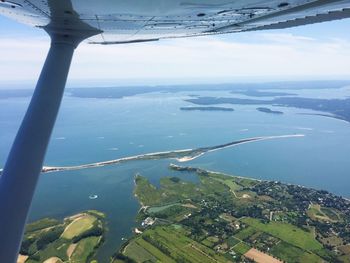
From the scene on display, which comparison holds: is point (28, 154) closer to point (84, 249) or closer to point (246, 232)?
point (84, 249)

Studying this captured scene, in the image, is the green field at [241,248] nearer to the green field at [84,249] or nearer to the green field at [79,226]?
the green field at [84,249]

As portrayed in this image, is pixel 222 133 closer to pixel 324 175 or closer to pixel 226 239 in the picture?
pixel 324 175

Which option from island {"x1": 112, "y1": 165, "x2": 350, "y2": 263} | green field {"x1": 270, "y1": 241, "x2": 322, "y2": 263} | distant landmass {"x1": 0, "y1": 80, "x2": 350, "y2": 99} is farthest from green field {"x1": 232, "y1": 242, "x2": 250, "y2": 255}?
distant landmass {"x1": 0, "y1": 80, "x2": 350, "y2": 99}

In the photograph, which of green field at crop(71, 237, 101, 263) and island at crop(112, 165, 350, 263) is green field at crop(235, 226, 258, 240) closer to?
island at crop(112, 165, 350, 263)

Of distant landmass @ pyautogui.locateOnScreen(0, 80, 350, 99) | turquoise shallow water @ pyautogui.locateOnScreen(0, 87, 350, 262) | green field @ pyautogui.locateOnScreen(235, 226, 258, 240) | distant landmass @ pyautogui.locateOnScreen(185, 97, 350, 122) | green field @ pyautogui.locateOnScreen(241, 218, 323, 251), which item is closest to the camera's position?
green field @ pyautogui.locateOnScreen(241, 218, 323, 251)

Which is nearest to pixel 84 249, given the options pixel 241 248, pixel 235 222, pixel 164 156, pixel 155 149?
pixel 241 248

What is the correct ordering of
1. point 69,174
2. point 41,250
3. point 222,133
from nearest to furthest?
point 41,250 → point 69,174 → point 222,133

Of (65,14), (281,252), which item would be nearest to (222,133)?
(281,252)
